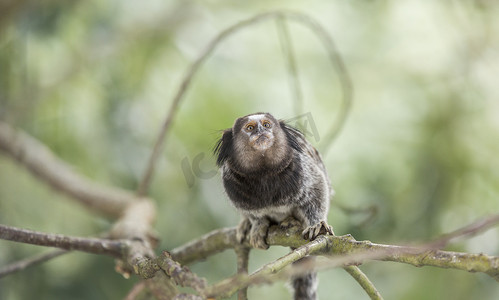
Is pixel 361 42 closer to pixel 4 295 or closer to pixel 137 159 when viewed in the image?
pixel 137 159

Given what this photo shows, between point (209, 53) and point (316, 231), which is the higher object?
point (209, 53)

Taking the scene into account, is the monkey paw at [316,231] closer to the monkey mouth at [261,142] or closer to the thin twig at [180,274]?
the monkey mouth at [261,142]

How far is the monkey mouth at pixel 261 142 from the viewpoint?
6.89ft

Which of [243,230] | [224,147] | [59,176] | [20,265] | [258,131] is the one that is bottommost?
[59,176]

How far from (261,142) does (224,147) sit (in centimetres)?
22

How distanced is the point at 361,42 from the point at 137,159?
2.74 metres

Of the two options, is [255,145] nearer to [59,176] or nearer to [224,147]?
[224,147]

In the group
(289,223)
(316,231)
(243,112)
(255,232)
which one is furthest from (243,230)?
(243,112)

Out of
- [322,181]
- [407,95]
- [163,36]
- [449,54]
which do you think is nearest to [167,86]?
[163,36]

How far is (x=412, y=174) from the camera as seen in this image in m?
4.46

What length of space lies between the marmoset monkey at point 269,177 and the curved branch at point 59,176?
1.45 meters

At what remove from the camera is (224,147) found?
228 cm

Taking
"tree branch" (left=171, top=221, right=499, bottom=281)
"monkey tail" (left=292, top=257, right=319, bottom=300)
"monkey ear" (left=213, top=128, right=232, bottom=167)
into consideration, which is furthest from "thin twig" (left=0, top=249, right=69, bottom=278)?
"monkey tail" (left=292, top=257, right=319, bottom=300)

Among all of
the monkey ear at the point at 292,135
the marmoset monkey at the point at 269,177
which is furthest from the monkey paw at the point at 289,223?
the monkey ear at the point at 292,135
